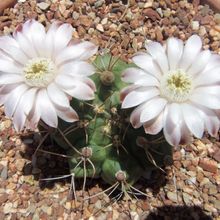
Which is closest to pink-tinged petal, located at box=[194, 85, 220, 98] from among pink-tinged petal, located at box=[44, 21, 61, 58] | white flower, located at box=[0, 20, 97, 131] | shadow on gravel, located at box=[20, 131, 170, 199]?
white flower, located at box=[0, 20, 97, 131]

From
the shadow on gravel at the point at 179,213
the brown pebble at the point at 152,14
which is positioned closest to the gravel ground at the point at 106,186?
the shadow on gravel at the point at 179,213

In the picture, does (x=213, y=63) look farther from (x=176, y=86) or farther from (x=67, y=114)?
(x=67, y=114)

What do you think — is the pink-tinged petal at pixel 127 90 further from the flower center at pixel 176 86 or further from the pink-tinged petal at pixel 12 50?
the pink-tinged petal at pixel 12 50

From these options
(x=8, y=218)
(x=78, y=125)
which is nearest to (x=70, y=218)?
(x=8, y=218)

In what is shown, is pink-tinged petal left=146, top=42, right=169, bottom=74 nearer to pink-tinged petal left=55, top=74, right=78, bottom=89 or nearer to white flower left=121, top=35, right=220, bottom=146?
white flower left=121, top=35, right=220, bottom=146

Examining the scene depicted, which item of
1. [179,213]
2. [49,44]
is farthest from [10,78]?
[179,213]

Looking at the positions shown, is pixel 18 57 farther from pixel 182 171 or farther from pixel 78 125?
pixel 182 171
